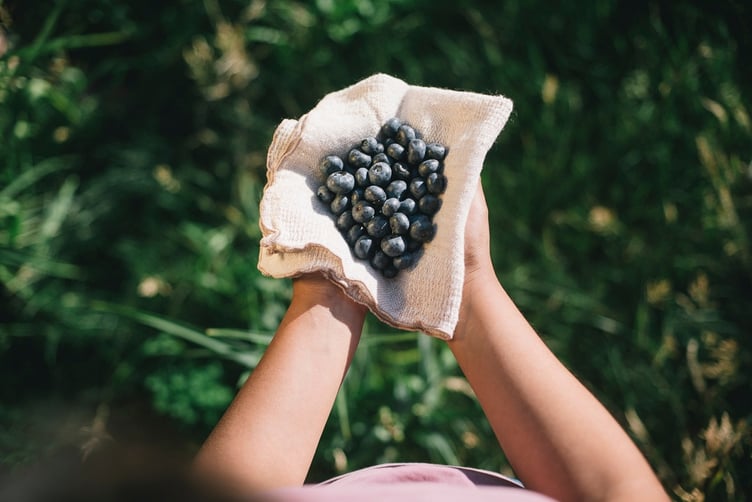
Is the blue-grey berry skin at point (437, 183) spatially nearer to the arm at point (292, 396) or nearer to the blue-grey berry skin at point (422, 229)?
the blue-grey berry skin at point (422, 229)

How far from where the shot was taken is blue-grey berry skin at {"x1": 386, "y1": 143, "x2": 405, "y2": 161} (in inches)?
36.4

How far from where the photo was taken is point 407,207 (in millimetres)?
910

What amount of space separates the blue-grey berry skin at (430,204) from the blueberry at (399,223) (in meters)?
0.04

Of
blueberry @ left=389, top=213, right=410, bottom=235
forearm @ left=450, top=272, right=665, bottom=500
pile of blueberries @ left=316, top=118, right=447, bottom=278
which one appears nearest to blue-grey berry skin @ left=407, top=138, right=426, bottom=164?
pile of blueberries @ left=316, top=118, right=447, bottom=278

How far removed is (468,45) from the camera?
1868 millimetres

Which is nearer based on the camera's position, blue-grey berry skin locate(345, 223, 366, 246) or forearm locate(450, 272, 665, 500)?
forearm locate(450, 272, 665, 500)

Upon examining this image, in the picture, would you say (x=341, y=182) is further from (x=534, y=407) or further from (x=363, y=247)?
(x=534, y=407)

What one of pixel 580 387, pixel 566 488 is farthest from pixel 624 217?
pixel 566 488

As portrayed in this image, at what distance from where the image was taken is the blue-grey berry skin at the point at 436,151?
3.03ft

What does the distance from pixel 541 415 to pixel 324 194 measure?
0.51m

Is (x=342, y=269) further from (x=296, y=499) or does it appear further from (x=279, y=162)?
(x=296, y=499)

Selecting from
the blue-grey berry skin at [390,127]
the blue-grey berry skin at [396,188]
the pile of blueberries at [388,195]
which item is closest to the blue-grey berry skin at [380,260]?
the pile of blueberries at [388,195]

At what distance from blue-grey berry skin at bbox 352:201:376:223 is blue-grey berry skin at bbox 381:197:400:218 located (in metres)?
0.02

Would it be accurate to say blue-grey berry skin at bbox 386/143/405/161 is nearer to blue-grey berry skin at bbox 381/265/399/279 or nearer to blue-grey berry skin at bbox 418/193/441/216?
blue-grey berry skin at bbox 418/193/441/216
